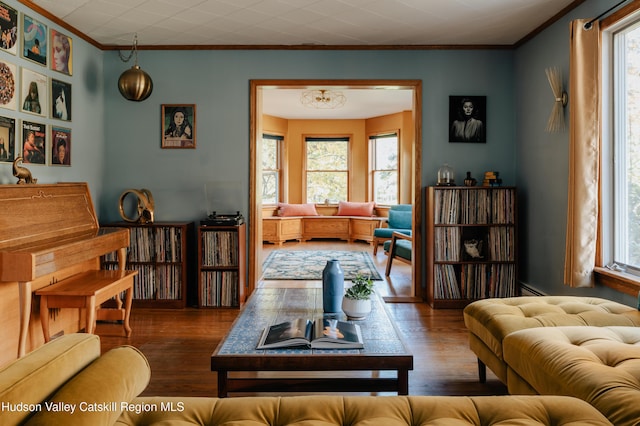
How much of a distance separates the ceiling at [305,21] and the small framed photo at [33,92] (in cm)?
56

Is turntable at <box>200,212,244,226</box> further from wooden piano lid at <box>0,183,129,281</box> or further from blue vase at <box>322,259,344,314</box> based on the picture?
blue vase at <box>322,259,344,314</box>

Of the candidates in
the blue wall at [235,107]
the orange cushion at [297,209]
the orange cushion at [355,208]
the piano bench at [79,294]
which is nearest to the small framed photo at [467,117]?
the blue wall at [235,107]

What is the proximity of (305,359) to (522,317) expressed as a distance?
4.05 feet

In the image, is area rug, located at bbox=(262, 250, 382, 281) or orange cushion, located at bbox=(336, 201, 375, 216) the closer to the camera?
area rug, located at bbox=(262, 250, 382, 281)

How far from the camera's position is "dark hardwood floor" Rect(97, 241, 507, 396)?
8.73 ft

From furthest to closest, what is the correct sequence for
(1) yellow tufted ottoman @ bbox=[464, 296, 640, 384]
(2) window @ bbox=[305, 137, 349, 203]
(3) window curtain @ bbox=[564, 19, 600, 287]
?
(2) window @ bbox=[305, 137, 349, 203] → (3) window curtain @ bbox=[564, 19, 600, 287] → (1) yellow tufted ottoman @ bbox=[464, 296, 640, 384]

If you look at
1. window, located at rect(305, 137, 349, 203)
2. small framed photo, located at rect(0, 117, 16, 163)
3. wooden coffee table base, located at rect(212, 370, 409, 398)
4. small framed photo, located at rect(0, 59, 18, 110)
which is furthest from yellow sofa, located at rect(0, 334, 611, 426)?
window, located at rect(305, 137, 349, 203)

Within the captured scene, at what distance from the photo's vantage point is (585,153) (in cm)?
323

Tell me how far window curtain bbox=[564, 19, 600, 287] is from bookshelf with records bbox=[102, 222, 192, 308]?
3330 millimetres

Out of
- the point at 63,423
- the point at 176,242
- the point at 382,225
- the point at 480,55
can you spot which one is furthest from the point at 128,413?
the point at 382,225

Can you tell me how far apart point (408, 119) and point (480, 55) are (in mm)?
4454

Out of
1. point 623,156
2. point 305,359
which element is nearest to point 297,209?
point 623,156

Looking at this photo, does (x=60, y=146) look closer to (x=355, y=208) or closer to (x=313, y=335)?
(x=313, y=335)

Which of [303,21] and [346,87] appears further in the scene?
[346,87]
